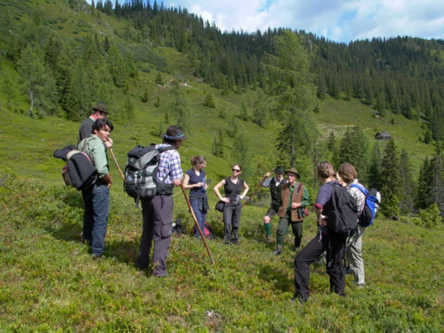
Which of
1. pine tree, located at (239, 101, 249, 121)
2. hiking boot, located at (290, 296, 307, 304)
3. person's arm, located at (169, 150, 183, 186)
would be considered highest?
pine tree, located at (239, 101, 249, 121)

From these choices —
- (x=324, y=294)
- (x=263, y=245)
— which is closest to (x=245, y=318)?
(x=324, y=294)

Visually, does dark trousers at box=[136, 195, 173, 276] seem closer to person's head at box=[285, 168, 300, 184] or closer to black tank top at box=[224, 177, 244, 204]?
black tank top at box=[224, 177, 244, 204]

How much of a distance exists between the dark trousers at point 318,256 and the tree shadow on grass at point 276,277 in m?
0.87

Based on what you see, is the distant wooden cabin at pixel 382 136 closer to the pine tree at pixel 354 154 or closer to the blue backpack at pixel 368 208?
the pine tree at pixel 354 154

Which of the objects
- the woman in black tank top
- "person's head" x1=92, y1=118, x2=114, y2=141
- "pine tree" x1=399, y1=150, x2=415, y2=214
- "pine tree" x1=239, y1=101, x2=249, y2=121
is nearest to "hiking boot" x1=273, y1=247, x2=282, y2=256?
the woman in black tank top

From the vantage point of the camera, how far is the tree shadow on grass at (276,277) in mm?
7035

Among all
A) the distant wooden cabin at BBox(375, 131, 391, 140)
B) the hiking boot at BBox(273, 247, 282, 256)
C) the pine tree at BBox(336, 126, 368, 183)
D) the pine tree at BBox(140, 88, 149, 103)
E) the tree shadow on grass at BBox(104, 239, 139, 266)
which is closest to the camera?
the tree shadow on grass at BBox(104, 239, 139, 266)

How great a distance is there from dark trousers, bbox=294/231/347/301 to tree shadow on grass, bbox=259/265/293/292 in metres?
0.87

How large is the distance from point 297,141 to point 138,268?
30676 mm

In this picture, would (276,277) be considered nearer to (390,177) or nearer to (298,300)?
(298,300)

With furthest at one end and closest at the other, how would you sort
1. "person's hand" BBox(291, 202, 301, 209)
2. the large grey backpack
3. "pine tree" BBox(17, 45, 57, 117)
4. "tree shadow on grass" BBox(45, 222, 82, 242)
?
"pine tree" BBox(17, 45, 57, 117) → "person's hand" BBox(291, 202, 301, 209) → "tree shadow on grass" BBox(45, 222, 82, 242) → the large grey backpack

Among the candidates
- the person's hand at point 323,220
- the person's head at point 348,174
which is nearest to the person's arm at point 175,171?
the person's hand at point 323,220

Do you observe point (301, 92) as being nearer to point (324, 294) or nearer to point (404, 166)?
point (324, 294)

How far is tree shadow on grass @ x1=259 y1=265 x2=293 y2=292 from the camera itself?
23.1 feet
